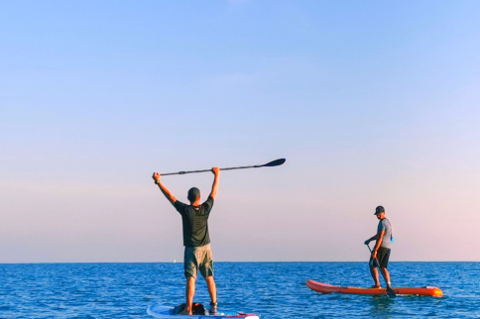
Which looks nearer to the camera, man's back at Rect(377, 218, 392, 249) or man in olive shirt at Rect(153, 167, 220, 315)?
man in olive shirt at Rect(153, 167, 220, 315)

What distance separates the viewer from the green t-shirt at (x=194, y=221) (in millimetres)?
13172

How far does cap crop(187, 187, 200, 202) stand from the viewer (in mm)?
13305

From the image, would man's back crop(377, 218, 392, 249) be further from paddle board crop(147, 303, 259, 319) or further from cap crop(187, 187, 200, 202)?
cap crop(187, 187, 200, 202)

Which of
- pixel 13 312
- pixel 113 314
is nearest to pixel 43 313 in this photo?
pixel 13 312

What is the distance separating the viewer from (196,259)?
44.1ft

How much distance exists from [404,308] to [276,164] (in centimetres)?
771

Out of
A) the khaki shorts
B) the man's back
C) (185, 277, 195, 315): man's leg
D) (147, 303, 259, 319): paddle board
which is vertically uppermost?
the man's back

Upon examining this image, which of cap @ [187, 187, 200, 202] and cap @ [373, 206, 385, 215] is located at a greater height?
cap @ [373, 206, 385, 215]

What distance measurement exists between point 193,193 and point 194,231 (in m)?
0.76

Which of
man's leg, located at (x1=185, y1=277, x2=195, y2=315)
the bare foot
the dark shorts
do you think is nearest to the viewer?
man's leg, located at (x1=185, y1=277, x2=195, y2=315)

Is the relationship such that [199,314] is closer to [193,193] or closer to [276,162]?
[193,193]

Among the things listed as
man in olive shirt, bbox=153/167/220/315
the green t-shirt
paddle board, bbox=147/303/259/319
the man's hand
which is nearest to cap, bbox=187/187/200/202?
man in olive shirt, bbox=153/167/220/315

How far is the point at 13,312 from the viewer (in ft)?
71.2

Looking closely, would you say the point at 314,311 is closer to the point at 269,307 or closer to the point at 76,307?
the point at 269,307
